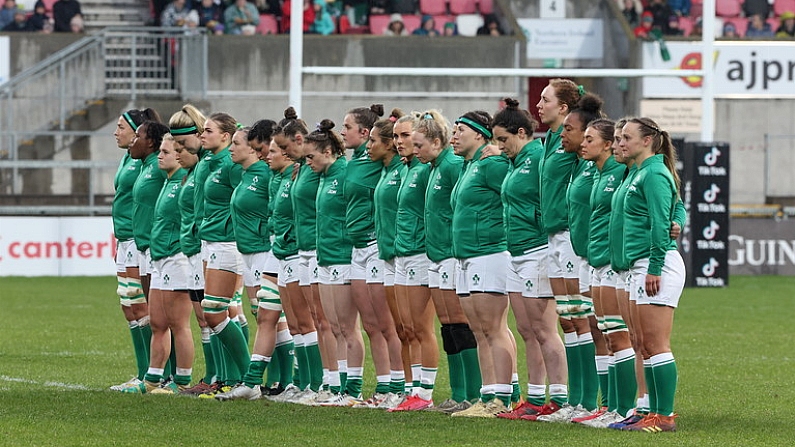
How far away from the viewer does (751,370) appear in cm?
1338

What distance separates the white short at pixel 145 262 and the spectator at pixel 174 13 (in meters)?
18.7

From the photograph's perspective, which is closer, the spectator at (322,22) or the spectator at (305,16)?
the spectator at (322,22)

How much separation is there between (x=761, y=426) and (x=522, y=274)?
1.78 m

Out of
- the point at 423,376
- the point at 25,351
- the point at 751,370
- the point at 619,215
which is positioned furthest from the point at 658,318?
the point at 25,351

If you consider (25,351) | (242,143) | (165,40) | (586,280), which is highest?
(165,40)

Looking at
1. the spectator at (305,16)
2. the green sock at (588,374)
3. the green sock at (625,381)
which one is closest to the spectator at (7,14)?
the spectator at (305,16)

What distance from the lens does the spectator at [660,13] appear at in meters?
31.8

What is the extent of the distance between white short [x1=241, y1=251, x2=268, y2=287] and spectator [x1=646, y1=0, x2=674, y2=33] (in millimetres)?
21688

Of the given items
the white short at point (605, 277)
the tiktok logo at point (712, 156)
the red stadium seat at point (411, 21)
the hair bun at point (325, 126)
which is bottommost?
the white short at point (605, 277)

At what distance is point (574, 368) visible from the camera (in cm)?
980

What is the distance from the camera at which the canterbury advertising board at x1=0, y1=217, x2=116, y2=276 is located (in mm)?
24750

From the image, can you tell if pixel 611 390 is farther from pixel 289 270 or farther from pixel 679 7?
pixel 679 7

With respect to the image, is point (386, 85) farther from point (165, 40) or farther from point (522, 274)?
point (522, 274)

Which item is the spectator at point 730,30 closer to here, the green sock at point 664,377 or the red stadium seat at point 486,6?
the red stadium seat at point 486,6
